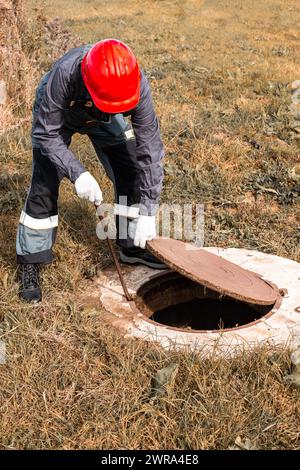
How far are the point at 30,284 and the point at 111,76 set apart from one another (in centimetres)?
134

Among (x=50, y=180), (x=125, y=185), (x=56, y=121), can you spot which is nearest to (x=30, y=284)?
(x=50, y=180)

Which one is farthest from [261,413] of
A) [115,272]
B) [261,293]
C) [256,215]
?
[256,215]

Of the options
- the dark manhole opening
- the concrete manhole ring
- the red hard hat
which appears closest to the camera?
the red hard hat

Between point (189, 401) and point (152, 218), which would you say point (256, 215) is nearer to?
point (152, 218)

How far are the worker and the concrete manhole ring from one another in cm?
20

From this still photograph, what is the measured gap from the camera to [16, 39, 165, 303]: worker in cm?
278

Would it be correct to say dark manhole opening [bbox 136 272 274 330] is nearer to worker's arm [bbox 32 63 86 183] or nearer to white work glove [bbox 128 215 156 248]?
white work glove [bbox 128 215 156 248]

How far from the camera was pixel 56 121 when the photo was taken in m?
2.98

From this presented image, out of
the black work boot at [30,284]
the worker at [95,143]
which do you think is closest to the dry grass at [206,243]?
the black work boot at [30,284]

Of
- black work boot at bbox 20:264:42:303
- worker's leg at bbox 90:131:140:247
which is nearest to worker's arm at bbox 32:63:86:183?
worker's leg at bbox 90:131:140:247

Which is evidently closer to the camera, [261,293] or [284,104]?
[261,293]

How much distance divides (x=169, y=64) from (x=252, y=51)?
219 centimetres

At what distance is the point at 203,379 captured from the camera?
2.55 metres

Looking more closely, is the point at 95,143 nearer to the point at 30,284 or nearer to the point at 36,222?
the point at 36,222
